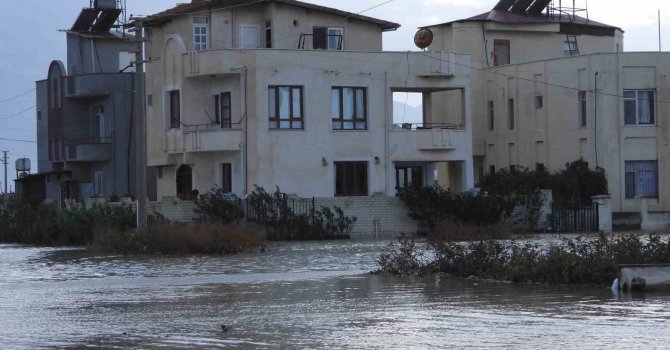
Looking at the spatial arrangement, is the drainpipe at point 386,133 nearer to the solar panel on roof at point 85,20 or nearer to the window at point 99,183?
the window at point 99,183

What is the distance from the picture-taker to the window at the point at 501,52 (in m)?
67.9

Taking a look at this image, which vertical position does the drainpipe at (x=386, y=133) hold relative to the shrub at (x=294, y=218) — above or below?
above

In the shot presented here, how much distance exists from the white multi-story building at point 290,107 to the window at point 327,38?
58 mm

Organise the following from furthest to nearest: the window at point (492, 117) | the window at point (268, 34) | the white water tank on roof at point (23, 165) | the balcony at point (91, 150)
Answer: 1. the white water tank on roof at point (23, 165)
2. the balcony at point (91, 150)
3. the window at point (492, 117)
4. the window at point (268, 34)

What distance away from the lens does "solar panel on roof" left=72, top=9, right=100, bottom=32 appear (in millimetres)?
76062

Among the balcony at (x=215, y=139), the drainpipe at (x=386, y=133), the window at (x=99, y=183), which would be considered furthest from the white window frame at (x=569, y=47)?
the window at (x=99, y=183)

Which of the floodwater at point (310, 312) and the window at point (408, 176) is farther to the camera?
the window at point (408, 176)

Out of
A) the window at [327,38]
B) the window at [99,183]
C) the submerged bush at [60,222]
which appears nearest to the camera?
the submerged bush at [60,222]

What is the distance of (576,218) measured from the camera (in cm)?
5428

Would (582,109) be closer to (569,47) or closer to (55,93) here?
(569,47)

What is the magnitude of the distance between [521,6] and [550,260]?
45.8 m

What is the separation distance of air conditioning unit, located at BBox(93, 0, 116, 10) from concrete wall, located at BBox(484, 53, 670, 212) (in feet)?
83.3

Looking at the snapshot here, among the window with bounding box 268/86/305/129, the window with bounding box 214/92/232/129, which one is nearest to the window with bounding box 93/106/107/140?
the window with bounding box 214/92/232/129

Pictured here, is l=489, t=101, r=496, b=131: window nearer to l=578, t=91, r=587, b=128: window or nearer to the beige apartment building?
the beige apartment building
